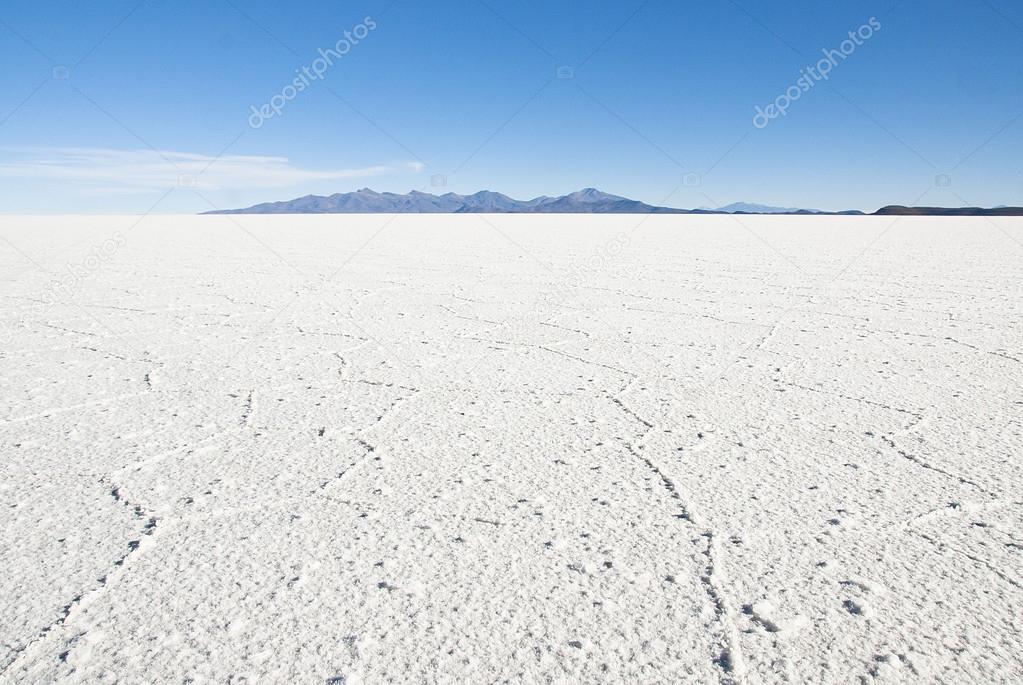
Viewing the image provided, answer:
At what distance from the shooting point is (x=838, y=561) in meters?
1.41

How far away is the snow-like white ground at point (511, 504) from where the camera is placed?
3.79ft

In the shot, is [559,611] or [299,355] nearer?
[559,611]

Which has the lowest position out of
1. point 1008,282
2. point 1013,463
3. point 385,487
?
point 385,487

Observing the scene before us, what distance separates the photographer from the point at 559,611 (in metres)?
1.25

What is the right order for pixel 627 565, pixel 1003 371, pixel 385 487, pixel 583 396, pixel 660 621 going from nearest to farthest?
pixel 660 621
pixel 627 565
pixel 385 487
pixel 583 396
pixel 1003 371

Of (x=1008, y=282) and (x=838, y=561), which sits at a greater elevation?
(x=1008, y=282)

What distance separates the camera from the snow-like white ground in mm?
1154

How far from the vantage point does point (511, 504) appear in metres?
1.68

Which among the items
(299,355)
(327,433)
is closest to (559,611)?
(327,433)

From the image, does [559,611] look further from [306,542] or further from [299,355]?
[299,355]

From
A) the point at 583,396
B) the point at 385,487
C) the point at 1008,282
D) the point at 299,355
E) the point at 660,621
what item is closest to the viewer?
the point at 660,621

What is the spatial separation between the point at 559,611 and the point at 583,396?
1378 millimetres

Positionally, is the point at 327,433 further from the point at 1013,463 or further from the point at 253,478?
the point at 1013,463

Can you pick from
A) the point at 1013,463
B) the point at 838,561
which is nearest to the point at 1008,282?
the point at 1013,463
